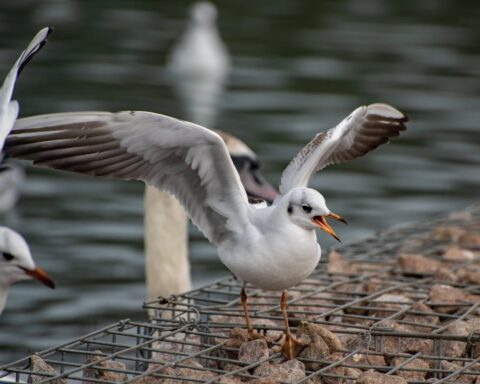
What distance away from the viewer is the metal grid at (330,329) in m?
5.52

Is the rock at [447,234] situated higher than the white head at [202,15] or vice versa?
the white head at [202,15]

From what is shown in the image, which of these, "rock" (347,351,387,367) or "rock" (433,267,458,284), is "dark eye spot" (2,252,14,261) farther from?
"rock" (433,267,458,284)

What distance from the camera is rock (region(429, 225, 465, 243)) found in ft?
28.3

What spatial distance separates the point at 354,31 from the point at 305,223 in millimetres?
17952

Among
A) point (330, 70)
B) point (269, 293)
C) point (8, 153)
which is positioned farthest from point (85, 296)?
point (330, 70)

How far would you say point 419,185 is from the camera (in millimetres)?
14875

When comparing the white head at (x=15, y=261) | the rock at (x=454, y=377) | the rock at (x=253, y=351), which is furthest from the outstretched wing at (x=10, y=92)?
the rock at (x=454, y=377)

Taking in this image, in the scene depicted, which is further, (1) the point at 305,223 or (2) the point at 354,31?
(2) the point at 354,31

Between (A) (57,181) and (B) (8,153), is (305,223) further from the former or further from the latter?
(A) (57,181)

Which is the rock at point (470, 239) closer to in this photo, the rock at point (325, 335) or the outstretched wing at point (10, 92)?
the rock at point (325, 335)

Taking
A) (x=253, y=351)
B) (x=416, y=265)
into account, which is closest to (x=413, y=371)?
(x=253, y=351)

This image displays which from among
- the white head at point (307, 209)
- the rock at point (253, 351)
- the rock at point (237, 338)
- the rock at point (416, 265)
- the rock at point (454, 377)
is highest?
the rock at point (416, 265)

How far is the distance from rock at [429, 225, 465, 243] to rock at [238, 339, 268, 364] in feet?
10.3

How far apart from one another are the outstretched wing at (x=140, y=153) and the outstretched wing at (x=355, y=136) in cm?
37
